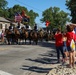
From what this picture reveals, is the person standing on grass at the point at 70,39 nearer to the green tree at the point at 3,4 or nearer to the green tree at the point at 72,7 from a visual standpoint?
the green tree at the point at 72,7

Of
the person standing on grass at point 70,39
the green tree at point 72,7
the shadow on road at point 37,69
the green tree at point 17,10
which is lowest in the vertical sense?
the shadow on road at point 37,69

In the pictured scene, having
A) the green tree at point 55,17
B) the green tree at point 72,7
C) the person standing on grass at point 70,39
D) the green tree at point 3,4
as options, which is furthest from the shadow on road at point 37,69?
the green tree at point 55,17

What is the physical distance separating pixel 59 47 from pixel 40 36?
19948mm

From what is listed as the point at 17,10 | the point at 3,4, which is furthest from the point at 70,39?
the point at 17,10

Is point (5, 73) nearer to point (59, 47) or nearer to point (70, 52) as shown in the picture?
point (70, 52)

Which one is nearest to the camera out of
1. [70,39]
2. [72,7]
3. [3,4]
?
[70,39]

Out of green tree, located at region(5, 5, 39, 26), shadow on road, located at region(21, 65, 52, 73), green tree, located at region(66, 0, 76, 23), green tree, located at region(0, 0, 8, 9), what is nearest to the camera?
shadow on road, located at region(21, 65, 52, 73)

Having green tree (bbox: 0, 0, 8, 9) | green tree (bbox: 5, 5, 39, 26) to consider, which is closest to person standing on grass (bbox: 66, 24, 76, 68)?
green tree (bbox: 0, 0, 8, 9)

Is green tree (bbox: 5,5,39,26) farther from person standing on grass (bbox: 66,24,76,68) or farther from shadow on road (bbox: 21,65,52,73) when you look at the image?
person standing on grass (bbox: 66,24,76,68)

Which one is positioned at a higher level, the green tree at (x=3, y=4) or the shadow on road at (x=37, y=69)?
the green tree at (x=3, y=4)

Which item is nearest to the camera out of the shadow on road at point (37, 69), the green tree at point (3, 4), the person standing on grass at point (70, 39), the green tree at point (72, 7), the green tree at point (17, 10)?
the person standing on grass at point (70, 39)

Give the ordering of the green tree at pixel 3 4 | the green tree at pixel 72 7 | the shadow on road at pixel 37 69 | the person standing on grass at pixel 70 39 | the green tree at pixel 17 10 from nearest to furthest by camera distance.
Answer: the person standing on grass at pixel 70 39 → the shadow on road at pixel 37 69 → the green tree at pixel 72 7 → the green tree at pixel 3 4 → the green tree at pixel 17 10

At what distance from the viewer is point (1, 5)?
107 meters

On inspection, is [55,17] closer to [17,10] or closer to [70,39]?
[17,10]
